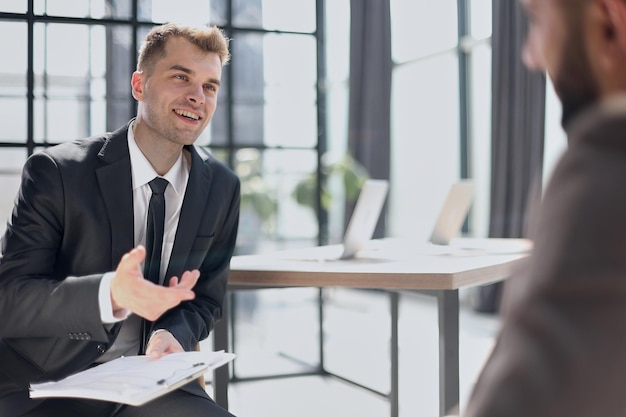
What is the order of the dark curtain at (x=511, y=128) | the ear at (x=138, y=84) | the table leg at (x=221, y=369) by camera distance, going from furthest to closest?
the dark curtain at (x=511, y=128)
the table leg at (x=221, y=369)
the ear at (x=138, y=84)

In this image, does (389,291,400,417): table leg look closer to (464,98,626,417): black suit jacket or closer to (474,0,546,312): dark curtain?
(464,98,626,417): black suit jacket

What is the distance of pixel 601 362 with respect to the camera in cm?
43

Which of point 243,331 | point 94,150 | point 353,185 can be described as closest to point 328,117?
point 353,185

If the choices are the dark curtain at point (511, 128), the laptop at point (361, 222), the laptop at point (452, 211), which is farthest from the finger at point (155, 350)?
the dark curtain at point (511, 128)

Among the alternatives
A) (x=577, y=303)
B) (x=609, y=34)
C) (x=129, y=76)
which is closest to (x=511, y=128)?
(x=129, y=76)

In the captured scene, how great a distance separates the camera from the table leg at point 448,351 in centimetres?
204

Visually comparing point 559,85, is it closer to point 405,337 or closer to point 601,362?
point 601,362

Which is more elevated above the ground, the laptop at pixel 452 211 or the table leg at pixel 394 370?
the laptop at pixel 452 211

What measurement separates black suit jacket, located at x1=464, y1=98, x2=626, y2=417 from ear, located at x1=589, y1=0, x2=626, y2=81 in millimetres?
72

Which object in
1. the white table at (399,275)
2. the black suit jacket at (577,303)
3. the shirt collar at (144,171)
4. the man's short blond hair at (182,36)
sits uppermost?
the man's short blond hair at (182,36)

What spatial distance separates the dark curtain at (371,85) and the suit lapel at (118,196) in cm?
644

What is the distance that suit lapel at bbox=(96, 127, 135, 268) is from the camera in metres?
1.79

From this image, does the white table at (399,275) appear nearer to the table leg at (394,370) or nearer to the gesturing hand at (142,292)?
the table leg at (394,370)

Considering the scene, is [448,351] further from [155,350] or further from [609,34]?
[609,34]
